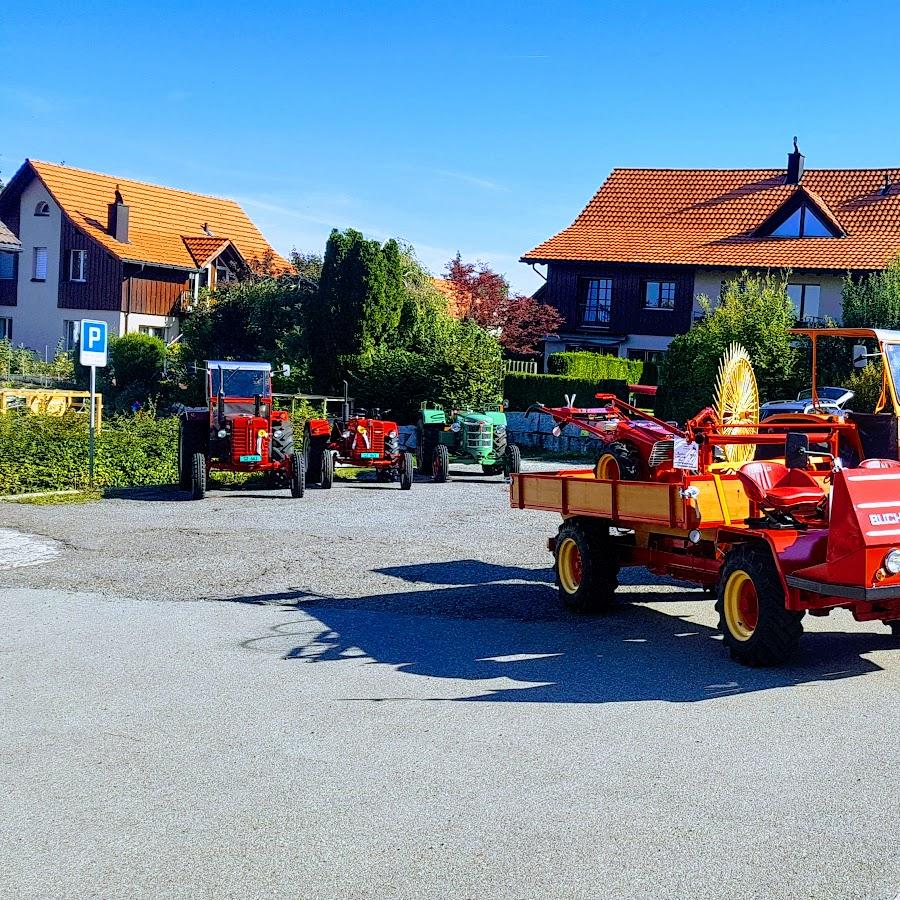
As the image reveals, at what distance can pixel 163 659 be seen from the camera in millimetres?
9375

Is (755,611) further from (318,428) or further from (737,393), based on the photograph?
(318,428)

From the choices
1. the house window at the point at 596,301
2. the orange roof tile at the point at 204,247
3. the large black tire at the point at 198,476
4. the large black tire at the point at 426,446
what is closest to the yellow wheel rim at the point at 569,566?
the large black tire at the point at 198,476

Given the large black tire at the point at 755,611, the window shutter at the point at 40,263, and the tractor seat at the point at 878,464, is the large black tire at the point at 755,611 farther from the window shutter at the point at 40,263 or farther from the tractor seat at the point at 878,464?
the window shutter at the point at 40,263

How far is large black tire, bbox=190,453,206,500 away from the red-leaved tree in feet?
81.3

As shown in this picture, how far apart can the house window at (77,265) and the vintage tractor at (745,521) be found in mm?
42392

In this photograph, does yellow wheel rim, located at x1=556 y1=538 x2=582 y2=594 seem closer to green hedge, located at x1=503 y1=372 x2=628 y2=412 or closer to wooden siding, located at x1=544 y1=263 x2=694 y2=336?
green hedge, located at x1=503 y1=372 x2=628 y2=412

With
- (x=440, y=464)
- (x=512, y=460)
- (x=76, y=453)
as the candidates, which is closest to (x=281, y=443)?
(x=76, y=453)

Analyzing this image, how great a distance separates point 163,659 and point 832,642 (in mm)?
5008

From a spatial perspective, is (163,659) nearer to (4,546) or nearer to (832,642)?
(832,642)

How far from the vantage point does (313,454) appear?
22578 mm

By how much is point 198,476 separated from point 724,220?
30.3 metres

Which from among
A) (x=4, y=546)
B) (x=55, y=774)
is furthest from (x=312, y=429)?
(x=55, y=774)

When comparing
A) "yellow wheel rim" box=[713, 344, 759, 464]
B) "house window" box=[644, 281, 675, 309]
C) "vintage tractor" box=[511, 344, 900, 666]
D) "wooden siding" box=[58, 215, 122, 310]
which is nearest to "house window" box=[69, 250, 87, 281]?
"wooden siding" box=[58, 215, 122, 310]

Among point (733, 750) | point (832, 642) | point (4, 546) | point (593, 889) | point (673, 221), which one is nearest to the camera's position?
point (593, 889)
